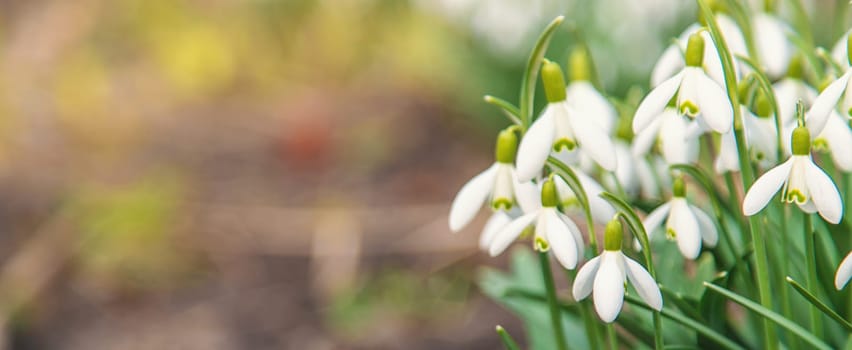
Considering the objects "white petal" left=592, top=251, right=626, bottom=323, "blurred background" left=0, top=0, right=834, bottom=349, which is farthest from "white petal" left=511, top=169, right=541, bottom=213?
"blurred background" left=0, top=0, right=834, bottom=349

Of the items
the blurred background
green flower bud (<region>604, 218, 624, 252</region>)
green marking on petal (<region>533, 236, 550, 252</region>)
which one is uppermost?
green flower bud (<region>604, 218, 624, 252</region>)

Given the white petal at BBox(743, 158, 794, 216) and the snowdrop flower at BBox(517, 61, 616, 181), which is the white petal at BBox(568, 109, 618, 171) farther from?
the white petal at BBox(743, 158, 794, 216)

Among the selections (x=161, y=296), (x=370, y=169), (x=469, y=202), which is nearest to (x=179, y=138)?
(x=370, y=169)

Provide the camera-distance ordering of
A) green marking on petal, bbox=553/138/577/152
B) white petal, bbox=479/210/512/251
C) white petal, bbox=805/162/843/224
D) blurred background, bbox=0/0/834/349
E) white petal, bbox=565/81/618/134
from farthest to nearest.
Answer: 1. blurred background, bbox=0/0/834/349
2. white petal, bbox=565/81/618/134
3. white petal, bbox=479/210/512/251
4. green marking on petal, bbox=553/138/577/152
5. white petal, bbox=805/162/843/224

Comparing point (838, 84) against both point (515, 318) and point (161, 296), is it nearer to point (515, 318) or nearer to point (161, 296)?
point (515, 318)

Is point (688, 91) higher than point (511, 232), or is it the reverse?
point (688, 91)

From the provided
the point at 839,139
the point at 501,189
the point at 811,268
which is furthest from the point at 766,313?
the point at 501,189

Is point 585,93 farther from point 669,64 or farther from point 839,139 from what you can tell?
point 839,139
